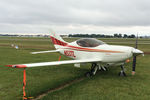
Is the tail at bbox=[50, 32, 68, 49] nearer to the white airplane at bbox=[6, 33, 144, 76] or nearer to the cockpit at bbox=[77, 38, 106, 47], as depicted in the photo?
the white airplane at bbox=[6, 33, 144, 76]

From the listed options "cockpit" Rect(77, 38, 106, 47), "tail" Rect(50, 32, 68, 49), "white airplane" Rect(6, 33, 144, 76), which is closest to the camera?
"white airplane" Rect(6, 33, 144, 76)

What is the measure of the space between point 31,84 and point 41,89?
0.87m

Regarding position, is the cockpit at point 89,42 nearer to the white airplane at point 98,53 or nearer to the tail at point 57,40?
the white airplane at point 98,53

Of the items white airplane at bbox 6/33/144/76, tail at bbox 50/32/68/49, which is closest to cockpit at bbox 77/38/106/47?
white airplane at bbox 6/33/144/76

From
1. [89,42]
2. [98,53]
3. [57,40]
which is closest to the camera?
[98,53]

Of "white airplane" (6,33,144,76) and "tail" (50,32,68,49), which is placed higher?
"tail" (50,32,68,49)

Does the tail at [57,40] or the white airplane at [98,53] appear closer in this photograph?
the white airplane at [98,53]

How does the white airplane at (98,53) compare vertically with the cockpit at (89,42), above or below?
below

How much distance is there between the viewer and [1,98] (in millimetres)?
4809

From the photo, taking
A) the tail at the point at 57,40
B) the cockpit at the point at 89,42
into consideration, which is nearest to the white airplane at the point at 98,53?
the cockpit at the point at 89,42

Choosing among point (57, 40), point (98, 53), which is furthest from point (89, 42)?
point (57, 40)

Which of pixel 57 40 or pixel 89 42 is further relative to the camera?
pixel 57 40

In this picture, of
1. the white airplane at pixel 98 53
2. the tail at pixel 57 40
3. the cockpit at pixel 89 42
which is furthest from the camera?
the tail at pixel 57 40

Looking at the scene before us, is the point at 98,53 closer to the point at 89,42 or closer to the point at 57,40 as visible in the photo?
the point at 89,42
